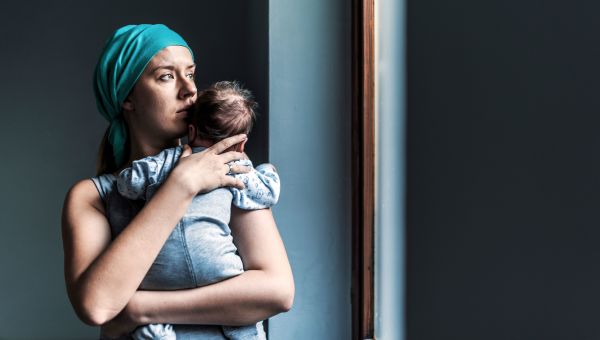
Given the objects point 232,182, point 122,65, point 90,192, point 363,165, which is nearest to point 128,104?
point 122,65

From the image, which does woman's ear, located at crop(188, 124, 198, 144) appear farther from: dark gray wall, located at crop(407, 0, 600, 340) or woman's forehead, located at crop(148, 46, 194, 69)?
dark gray wall, located at crop(407, 0, 600, 340)

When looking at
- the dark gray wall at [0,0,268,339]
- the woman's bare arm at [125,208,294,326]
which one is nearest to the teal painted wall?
the woman's bare arm at [125,208,294,326]

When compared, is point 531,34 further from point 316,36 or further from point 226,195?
point 316,36

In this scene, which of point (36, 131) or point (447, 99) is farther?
point (36, 131)

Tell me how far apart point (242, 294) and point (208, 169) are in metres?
0.27

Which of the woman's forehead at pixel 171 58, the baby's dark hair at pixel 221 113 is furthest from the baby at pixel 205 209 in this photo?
the woman's forehead at pixel 171 58

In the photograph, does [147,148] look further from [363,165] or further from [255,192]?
[363,165]

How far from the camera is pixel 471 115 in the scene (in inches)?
37.5

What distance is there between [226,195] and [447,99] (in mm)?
550

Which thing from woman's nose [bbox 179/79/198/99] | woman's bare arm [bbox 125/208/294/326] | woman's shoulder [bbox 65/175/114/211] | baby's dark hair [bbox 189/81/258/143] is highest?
woman's nose [bbox 179/79/198/99]

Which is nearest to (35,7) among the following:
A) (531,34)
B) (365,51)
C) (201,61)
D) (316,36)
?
(201,61)

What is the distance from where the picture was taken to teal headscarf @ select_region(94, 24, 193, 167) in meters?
1.47

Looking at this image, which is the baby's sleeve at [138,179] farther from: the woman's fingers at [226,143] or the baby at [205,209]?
the woman's fingers at [226,143]

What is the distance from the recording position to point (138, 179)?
4.43ft
